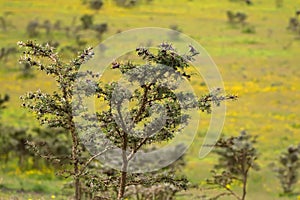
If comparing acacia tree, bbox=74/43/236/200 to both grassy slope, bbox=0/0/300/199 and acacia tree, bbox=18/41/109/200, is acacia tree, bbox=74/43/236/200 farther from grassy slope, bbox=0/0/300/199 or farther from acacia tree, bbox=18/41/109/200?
grassy slope, bbox=0/0/300/199

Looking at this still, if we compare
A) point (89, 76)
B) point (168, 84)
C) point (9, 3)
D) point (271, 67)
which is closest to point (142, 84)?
point (168, 84)

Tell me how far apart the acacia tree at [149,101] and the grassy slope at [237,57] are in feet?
34.1

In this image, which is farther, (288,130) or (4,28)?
(4,28)

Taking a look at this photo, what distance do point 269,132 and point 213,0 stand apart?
3926 centimetres

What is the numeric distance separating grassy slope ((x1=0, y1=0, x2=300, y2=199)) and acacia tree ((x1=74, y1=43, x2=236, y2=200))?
10396mm

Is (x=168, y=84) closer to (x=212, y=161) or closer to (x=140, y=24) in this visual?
(x=212, y=161)

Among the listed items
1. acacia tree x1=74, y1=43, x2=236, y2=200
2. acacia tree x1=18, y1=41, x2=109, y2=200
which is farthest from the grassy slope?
acacia tree x1=18, y1=41, x2=109, y2=200

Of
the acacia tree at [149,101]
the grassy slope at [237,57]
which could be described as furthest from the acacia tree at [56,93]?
the grassy slope at [237,57]

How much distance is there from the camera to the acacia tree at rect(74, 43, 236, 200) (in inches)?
258

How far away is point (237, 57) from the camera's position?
4375cm

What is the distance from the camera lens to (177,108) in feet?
22.3

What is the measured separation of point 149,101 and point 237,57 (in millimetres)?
37463

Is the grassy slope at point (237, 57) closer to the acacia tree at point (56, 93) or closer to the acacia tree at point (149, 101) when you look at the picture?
the acacia tree at point (149, 101)

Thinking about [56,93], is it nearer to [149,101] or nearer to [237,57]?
[149,101]
